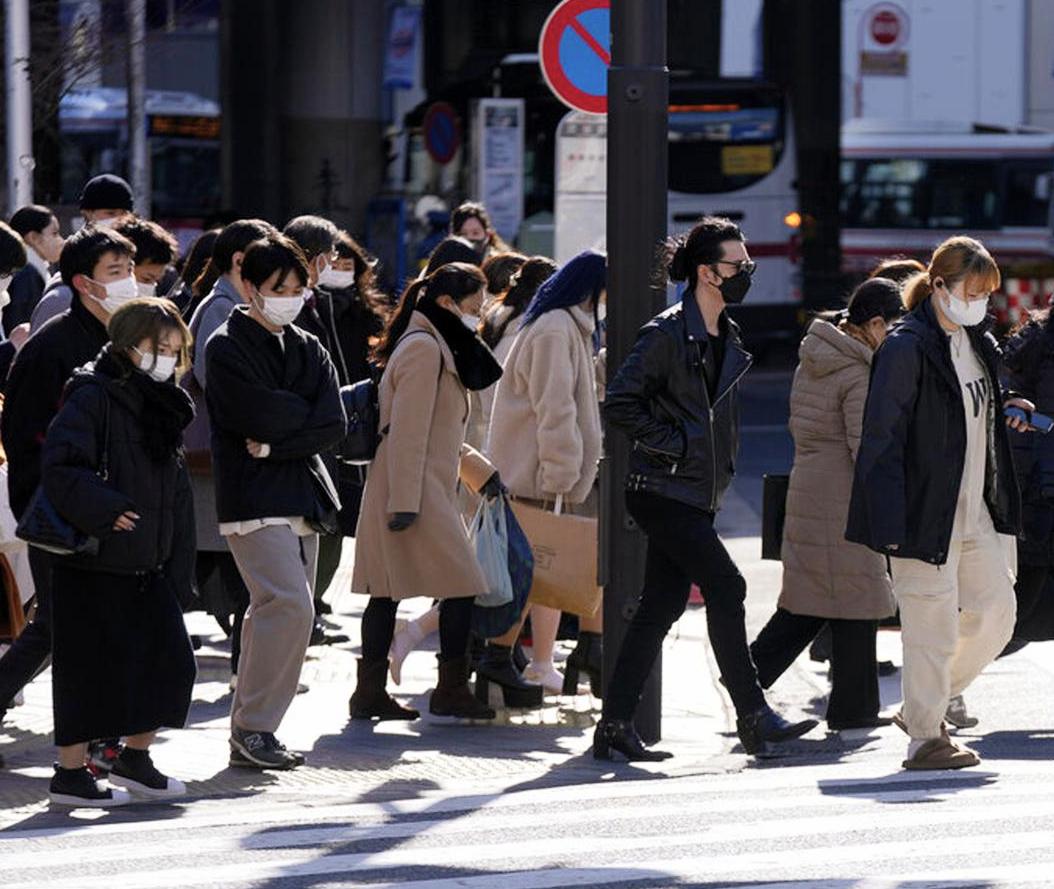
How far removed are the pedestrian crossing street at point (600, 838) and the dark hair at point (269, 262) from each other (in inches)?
64.3

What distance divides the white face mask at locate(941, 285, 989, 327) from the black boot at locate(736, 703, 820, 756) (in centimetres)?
141

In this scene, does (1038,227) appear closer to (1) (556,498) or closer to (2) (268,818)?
(1) (556,498)

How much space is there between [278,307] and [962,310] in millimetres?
2150

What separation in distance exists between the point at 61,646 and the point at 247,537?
2.69ft

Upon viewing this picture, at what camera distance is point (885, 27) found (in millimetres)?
44406

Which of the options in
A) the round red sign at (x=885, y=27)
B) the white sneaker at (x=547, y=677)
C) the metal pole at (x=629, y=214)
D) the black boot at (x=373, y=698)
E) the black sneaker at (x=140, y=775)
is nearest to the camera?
the black sneaker at (x=140, y=775)

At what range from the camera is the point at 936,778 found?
7984 millimetres

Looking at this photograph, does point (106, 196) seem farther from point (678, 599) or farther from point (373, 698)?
point (678, 599)

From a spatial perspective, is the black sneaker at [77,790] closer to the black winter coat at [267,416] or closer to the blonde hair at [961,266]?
the black winter coat at [267,416]

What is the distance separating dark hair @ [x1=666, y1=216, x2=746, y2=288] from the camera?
8273 millimetres

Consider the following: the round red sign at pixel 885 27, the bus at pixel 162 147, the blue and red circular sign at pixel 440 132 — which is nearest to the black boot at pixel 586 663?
the blue and red circular sign at pixel 440 132

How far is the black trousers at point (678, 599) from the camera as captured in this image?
8211 mm

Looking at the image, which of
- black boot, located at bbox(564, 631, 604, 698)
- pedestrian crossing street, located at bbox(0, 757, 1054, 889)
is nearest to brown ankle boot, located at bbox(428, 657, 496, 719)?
black boot, located at bbox(564, 631, 604, 698)

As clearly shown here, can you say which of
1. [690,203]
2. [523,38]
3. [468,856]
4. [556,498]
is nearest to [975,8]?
[523,38]
